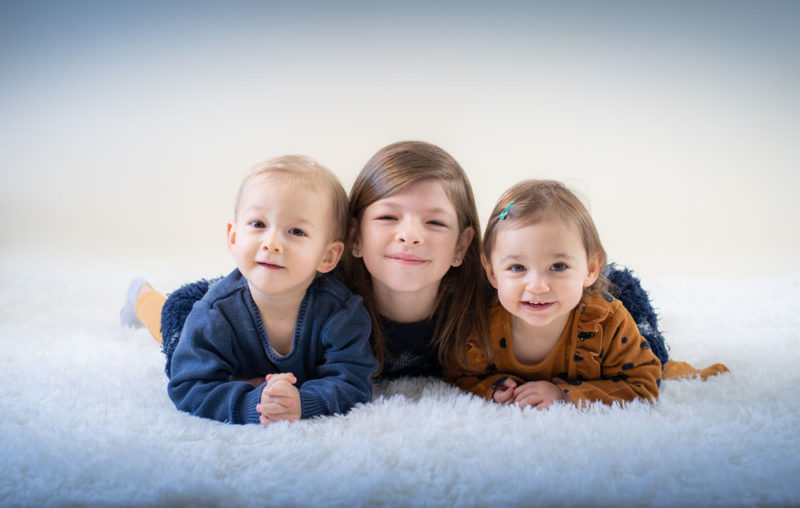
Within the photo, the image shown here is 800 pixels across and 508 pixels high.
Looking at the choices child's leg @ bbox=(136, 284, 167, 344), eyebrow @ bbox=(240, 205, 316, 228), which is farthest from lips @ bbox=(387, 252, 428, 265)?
child's leg @ bbox=(136, 284, 167, 344)

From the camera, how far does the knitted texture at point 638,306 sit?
1.96 meters

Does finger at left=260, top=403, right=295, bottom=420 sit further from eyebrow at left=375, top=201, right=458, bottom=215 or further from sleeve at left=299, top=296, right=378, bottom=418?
eyebrow at left=375, top=201, right=458, bottom=215

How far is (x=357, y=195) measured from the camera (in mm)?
1839

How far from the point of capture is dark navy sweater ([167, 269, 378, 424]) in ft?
5.09

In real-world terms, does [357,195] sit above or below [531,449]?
above

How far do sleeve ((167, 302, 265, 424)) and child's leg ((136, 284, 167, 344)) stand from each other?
759 mm

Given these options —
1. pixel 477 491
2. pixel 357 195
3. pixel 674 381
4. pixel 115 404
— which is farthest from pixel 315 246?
pixel 674 381

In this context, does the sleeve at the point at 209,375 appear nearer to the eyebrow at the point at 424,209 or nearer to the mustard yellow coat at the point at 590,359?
the eyebrow at the point at 424,209

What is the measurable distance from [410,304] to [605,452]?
2.41 ft

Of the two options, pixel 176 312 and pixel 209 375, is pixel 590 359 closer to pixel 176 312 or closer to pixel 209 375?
pixel 209 375

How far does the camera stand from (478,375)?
186 centimetres

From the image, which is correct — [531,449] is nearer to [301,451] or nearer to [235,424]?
[301,451]

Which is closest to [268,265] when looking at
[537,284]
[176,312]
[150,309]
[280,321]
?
[280,321]

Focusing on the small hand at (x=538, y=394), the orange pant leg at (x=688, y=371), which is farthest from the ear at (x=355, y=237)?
the orange pant leg at (x=688, y=371)
